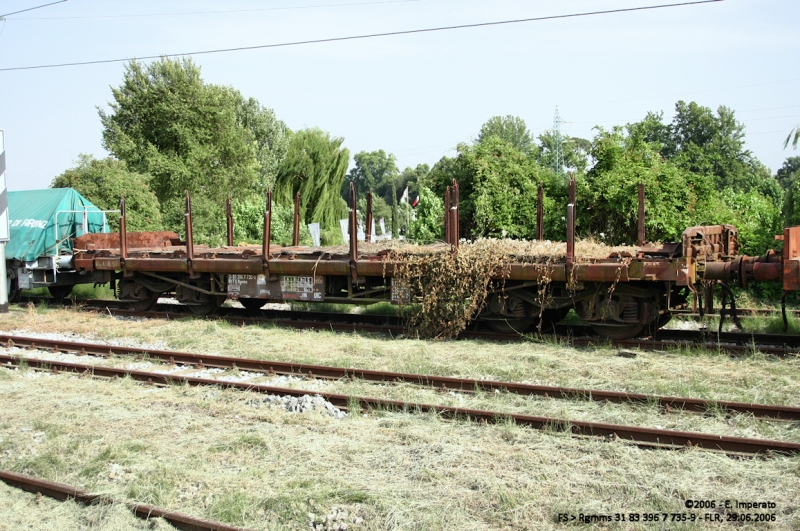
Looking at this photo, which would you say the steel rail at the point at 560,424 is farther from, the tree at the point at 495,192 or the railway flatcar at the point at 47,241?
the tree at the point at 495,192

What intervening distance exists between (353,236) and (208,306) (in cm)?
455

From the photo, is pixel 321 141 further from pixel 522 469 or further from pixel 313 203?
pixel 522 469

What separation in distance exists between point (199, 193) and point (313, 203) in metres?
8.00

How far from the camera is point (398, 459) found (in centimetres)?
546

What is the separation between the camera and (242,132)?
34.2 m

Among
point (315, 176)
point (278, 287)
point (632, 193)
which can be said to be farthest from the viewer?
point (315, 176)

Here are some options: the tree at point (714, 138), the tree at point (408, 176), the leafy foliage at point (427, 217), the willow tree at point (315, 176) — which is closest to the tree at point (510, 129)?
the tree at point (408, 176)

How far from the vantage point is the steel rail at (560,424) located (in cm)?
546

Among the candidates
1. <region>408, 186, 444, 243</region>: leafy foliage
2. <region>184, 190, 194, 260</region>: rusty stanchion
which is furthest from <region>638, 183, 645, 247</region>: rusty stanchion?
<region>408, 186, 444, 243</region>: leafy foliage

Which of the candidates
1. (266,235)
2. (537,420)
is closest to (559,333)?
(537,420)

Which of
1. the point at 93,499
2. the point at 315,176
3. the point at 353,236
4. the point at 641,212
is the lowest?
the point at 93,499

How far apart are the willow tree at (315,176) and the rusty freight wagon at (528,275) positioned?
938 inches

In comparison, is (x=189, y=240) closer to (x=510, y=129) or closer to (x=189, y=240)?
(x=189, y=240)

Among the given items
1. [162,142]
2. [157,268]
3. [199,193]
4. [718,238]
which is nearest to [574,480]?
[718,238]
